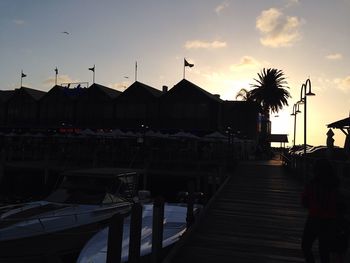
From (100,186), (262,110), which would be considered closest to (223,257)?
(100,186)

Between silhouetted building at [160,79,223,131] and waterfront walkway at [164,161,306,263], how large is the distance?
29.3m

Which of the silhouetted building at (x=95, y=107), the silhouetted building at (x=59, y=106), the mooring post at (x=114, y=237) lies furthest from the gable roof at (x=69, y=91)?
the mooring post at (x=114, y=237)

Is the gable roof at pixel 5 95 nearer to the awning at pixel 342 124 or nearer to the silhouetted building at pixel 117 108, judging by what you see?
the silhouetted building at pixel 117 108

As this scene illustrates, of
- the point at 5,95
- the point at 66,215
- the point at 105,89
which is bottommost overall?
the point at 66,215

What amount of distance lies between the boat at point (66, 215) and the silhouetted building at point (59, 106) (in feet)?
125

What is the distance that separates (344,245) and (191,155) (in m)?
26.4

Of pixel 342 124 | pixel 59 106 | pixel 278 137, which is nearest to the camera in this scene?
pixel 342 124

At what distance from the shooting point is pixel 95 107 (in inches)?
2039

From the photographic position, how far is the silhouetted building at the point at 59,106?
52.4 metres

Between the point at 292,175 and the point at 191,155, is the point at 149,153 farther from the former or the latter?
the point at 292,175

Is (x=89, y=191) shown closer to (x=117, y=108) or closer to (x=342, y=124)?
(x=342, y=124)

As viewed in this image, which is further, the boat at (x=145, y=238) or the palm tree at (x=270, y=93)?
the palm tree at (x=270, y=93)

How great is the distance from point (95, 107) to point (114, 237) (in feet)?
152

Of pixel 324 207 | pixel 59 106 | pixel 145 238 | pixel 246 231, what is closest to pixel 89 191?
pixel 145 238
